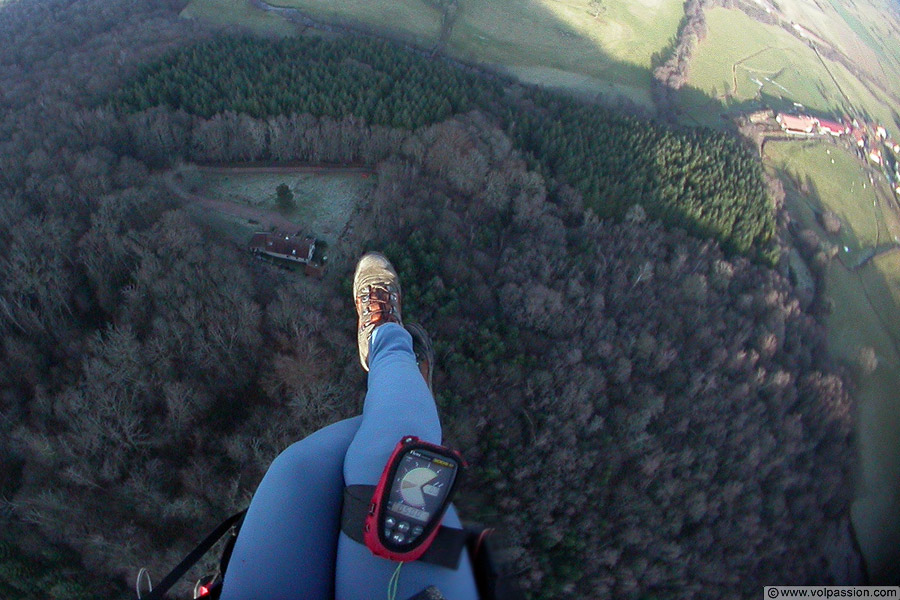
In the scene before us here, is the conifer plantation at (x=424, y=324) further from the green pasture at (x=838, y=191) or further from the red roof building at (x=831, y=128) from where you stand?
the red roof building at (x=831, y=128)

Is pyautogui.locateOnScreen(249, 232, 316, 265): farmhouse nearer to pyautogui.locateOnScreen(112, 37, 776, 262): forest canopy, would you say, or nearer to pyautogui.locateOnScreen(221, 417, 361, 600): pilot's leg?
pyautogui.locateOnScreen(112, 37, 776, 262): forest canopy

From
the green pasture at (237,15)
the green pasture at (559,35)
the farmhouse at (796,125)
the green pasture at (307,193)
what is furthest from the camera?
the farmhouse at (796,125)

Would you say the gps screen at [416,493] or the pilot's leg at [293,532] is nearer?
the gps screen at [416,493]

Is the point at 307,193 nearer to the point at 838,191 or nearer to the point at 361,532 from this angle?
the point at 361,532

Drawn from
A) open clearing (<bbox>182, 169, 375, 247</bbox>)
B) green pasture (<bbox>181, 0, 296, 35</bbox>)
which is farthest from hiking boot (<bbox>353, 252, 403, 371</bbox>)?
green pasture (<bbox>181, 0, 296, 35</bbox>)

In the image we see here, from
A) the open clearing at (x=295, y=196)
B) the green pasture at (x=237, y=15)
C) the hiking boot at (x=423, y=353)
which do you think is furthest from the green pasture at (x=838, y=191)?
the green pasture at (x=237, y=15)

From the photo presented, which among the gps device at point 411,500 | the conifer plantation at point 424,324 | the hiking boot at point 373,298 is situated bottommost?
the conifer plantation at point 424,324

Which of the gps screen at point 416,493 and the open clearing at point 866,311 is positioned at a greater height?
the gps screen at point 416,493
